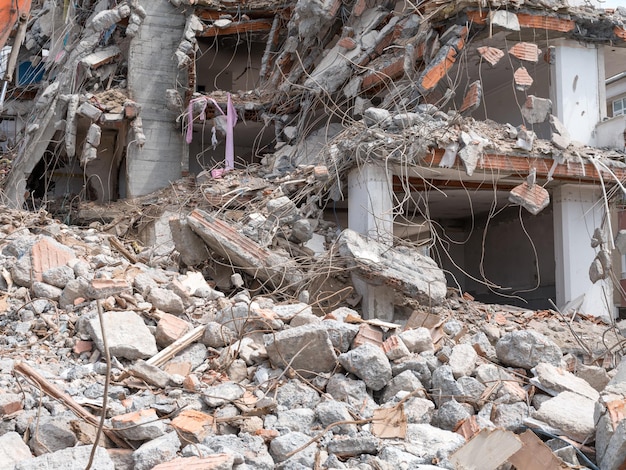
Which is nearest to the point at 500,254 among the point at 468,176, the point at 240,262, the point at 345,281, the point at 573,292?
the point at 573,292

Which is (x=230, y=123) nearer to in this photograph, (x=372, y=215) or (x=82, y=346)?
(x=372, y=215)

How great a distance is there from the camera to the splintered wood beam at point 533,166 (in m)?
10.7

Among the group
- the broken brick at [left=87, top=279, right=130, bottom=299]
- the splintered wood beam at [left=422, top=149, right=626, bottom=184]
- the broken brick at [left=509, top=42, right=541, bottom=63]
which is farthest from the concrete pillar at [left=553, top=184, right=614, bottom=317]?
the broken brick at [left=87, top=279, right=130, bottom=299]

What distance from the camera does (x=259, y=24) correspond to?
656 inches

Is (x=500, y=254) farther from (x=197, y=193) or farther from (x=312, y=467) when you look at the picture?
(x=312, y=467)

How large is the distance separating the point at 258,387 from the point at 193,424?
3.01 ft

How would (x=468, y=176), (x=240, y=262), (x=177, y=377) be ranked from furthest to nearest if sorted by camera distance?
(x=468, y=176)
(x=240, y=262)
(x=177, y=377)

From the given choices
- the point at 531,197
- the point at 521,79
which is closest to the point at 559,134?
the point at 521,79

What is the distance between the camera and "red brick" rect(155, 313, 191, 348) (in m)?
6.29

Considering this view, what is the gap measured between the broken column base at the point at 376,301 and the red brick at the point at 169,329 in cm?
380

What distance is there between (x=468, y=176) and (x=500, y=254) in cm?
516

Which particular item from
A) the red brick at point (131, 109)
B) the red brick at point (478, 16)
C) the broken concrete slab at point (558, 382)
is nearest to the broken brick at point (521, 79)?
the red brick at point (478, 16)

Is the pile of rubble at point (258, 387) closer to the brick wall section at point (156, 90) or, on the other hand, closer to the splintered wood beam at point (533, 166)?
the splintered wood beam at point (533, 166)

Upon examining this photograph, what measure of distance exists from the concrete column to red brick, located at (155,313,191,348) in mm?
3853
